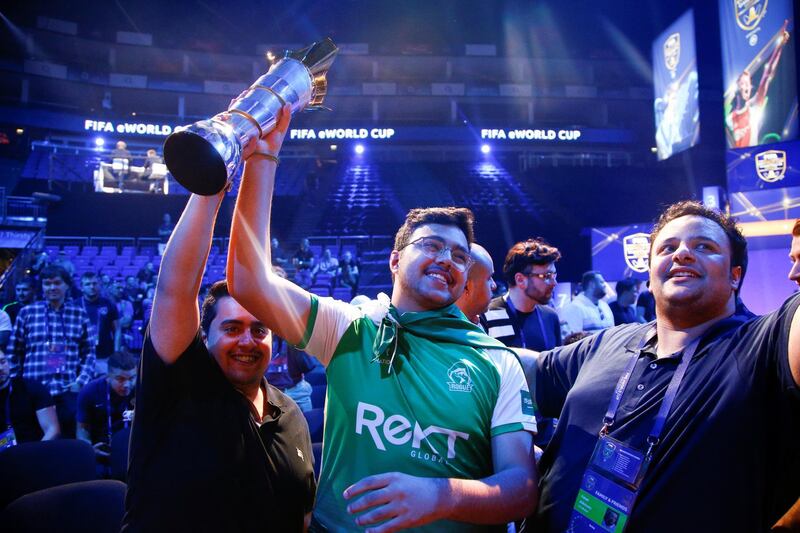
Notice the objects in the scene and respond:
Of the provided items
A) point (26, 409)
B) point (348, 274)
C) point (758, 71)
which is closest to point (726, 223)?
point (26, 409)

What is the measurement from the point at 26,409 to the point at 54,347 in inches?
47.7

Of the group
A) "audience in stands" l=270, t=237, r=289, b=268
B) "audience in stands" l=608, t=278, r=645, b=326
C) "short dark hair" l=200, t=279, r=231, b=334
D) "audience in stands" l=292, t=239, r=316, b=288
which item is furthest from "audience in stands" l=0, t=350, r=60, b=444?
"audience in stands" l=270, t=237, r=289, b=268

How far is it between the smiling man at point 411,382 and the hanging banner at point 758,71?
10097 mm

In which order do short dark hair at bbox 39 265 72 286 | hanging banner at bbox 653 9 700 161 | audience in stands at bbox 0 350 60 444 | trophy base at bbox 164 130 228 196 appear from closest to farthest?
trophy base at bbox 164 130 228 196 < audience in stands at bbox 0 350 60 444 < short dark hair at bbox 39 265 72 286 < hanging banner at bbox 653 9 700 161

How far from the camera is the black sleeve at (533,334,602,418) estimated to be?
1.71 meters

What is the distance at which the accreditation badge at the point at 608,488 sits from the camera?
1.28 metres

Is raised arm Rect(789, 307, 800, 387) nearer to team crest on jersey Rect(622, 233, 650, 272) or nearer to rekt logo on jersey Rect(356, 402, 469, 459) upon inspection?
rekt logo on jersey Rect(356, 402, 469, 459)

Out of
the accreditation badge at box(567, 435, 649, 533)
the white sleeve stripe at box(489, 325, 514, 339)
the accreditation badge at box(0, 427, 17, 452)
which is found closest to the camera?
the accreditation badge at box(567, 435, 649, 533)

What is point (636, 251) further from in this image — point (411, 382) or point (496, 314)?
point (411, 382)

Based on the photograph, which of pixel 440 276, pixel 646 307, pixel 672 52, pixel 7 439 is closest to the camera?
pixel 440 276

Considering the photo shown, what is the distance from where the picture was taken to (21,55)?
19.4 metres

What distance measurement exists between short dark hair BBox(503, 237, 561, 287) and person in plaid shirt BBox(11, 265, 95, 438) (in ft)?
11.5

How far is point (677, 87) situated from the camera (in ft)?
43.4

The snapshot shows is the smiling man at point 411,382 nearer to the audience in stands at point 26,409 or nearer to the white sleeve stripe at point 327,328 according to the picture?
the white sleeve stripe at point 327,328
